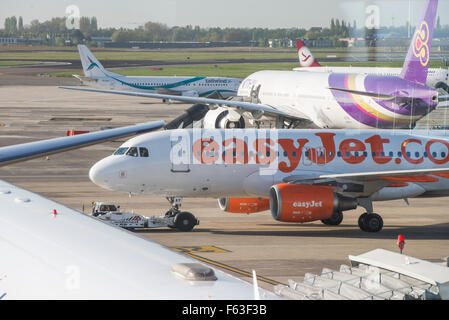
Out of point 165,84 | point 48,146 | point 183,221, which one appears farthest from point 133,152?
point 165,84

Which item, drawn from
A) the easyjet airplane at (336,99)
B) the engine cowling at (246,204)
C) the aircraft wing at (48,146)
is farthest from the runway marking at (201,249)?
the easyjet airplane at (336,99)

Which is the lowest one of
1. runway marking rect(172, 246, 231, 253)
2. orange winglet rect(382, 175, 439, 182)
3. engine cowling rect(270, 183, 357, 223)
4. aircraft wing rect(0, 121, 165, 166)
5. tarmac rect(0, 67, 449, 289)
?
tarmac rect(0, 67, 449, 289)

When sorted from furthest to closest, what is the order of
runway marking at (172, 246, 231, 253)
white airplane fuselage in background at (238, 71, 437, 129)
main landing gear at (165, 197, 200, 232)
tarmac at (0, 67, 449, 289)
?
white airplane fuselage in background at (238, 71, 437, 129), main landing gear at (165, 197, 200, 232), runway marking at (172, 246, 231, 253), tarmac at (0, 67, 449, 289)

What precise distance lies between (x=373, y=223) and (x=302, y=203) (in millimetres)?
3407

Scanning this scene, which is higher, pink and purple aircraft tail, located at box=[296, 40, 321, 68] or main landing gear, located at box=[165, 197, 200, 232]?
pink and purple aircraft tail, located at box=[296, 40, 321, 68]

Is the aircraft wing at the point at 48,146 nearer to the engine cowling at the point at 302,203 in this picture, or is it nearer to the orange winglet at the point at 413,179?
the engine cowling at the point at 302,203

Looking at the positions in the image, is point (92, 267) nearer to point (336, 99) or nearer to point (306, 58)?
point (336, 99)

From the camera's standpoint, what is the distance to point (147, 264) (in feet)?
22.2

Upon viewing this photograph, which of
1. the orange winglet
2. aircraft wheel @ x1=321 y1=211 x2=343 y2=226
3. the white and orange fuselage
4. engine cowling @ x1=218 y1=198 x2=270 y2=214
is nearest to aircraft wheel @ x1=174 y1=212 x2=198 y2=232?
the white and orange fuselage

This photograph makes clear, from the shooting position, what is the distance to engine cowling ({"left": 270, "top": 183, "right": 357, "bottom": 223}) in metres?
26.6

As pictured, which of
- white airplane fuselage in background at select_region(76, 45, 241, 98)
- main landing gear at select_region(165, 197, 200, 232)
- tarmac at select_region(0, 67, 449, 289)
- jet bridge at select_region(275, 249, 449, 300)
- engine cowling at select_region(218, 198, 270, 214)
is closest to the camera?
jet bridge at select_region(275, 249, 449, 300)

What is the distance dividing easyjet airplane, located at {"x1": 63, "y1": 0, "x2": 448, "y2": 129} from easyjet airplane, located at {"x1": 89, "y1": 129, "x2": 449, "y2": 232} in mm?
5382

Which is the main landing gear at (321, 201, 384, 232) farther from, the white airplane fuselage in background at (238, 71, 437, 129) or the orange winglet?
the white airplane fuselage in background at (238, 71, 437, 129)

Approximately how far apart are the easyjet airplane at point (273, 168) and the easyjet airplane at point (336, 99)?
5.38 meters
